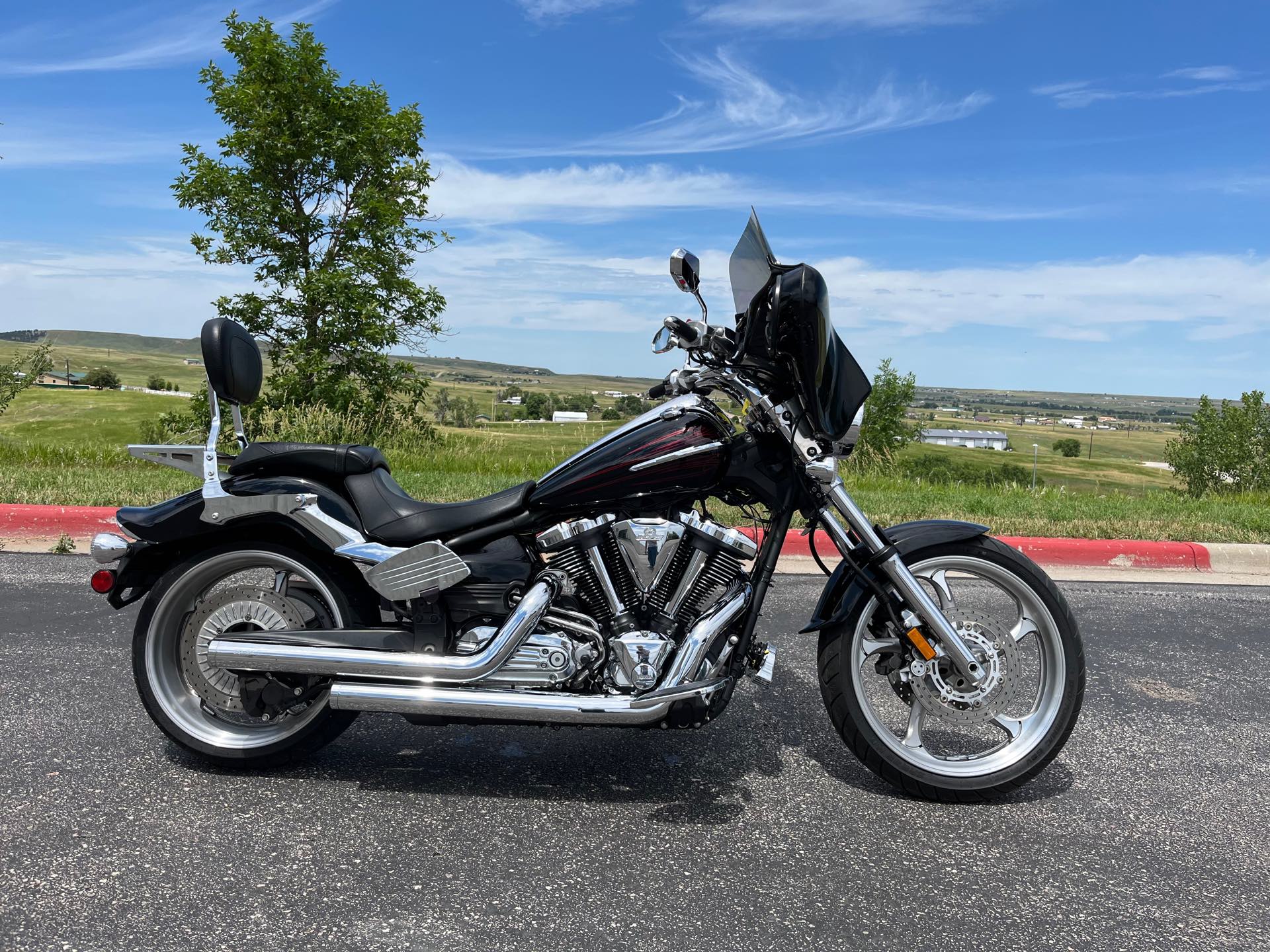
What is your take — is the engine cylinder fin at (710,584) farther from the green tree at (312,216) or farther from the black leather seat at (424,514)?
the green tree at (312,216)

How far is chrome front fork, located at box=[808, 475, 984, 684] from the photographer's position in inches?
127

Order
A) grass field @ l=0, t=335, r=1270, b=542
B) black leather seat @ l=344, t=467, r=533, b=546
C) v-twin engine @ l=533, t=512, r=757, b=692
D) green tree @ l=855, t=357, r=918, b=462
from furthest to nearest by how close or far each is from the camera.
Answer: green tree @ l=855, t=357, r=918, b=462
grass field @ l=0, t=335, r=1270, b=542
black leather seat @ l=344, t=467, r=533, b=546
v-twin engine @ l=533, t=512, r=757, b=692

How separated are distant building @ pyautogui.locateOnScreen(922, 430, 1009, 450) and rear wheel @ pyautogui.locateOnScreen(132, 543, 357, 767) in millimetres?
105372

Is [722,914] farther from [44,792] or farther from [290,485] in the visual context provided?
[44,792]

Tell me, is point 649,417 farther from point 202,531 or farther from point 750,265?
point 202,531

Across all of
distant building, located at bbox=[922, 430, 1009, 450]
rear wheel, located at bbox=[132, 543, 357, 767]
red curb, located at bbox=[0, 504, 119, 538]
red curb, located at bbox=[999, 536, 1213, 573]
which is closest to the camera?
rear wheel, located at bbox=[132, 543, 357, 767]

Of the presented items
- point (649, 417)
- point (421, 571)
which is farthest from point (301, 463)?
point (649, 417)

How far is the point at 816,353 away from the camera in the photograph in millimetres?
2998

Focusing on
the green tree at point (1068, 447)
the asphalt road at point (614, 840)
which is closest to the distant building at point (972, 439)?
the green tree at point (1068, 447)

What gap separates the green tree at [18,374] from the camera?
16484 millimetres

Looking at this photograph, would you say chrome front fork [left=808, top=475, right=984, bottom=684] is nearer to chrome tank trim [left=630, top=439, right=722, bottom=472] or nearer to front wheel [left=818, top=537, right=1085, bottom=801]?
front wheel [left=818, top=537, right=1085, bottom=801]

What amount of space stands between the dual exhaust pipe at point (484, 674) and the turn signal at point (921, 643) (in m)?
0.60

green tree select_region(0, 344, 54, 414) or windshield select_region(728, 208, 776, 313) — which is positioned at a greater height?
windshield select_region(728, 208, 776, 313)

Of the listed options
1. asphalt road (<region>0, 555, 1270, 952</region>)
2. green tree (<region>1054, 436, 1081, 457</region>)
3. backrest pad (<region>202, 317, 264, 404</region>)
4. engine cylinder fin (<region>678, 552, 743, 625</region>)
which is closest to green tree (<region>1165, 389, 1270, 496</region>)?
green tree (<region>1054, 436, 1081, 457</region>)
